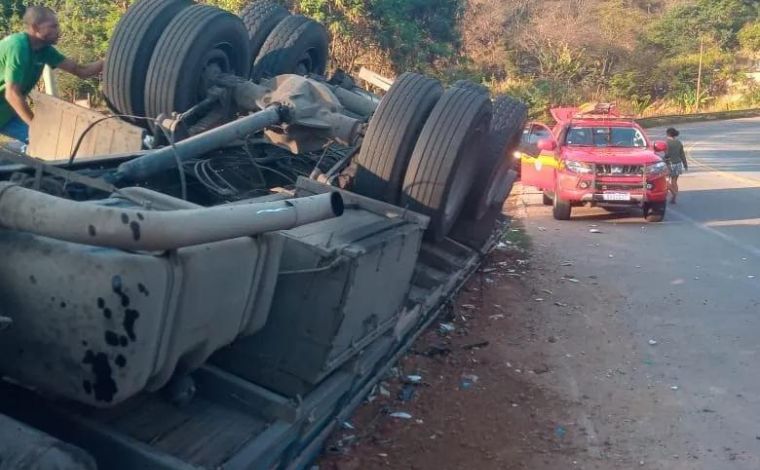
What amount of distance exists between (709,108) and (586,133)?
31.3 meters

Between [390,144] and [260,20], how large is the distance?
3.82m

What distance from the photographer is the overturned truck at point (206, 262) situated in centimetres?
265

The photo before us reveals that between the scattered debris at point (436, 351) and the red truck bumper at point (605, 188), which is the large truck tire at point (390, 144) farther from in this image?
the red truck bumper at point (605, 188)

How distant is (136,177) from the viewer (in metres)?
4.66

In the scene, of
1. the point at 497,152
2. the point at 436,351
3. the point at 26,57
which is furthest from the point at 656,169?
the point at 26,57

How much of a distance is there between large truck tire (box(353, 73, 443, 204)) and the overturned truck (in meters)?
0.01

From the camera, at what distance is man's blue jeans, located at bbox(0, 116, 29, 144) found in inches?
262

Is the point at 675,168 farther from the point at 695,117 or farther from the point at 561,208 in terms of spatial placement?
the point at 695,117

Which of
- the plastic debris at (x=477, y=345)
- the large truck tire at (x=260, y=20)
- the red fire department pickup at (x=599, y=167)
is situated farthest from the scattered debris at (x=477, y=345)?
the red fire department pickup at (x=599, y=167)

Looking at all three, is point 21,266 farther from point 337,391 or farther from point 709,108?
point 709,108

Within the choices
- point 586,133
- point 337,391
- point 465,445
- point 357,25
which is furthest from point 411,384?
point 357,25

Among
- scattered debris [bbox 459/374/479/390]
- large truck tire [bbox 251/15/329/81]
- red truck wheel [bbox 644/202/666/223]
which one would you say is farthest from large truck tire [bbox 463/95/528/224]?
red truck wheel [bbox 644/202/666/223]

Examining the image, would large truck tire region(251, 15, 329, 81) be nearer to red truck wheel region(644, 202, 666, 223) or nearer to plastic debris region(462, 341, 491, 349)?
plastic debris region(462, 341, 491, 349)

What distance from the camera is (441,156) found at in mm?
5891
